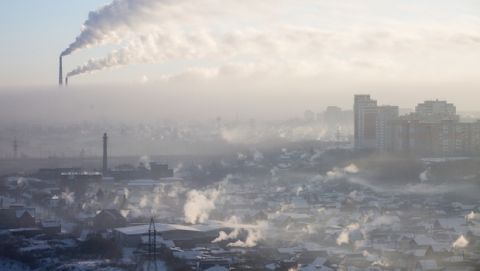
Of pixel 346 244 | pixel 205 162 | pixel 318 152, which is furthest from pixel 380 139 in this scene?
pixel 346 244

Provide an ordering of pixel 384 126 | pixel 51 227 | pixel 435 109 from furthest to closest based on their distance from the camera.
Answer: pixel 435 109
pixel 384 126
pixel 51 227

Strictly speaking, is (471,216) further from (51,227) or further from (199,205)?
(51,227)

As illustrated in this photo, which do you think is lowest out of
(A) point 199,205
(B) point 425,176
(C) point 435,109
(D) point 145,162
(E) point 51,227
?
(E) point 51,227

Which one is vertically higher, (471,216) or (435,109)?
(435,109)

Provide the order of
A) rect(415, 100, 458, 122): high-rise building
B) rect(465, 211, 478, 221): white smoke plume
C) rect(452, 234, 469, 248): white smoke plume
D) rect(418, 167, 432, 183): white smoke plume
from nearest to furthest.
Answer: rect(452, 234, 469, 248): white smoke plume, rect(465, 211, 478, 221): white smoke plume, rect(418, 167, 432, 183): white smoke plume, rect(415, 100, 458, 122): high-rise building

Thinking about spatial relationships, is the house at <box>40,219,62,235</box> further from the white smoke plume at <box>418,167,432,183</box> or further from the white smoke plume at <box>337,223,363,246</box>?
the white smoke plume at <box>418,167,432,183</box>

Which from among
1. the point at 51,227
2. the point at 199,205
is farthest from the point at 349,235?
the point at 51,227

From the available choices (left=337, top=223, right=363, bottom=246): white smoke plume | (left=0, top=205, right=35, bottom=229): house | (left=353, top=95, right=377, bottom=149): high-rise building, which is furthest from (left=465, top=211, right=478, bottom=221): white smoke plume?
(left=353, top=95, right=377, bottom=149): high-rise building
